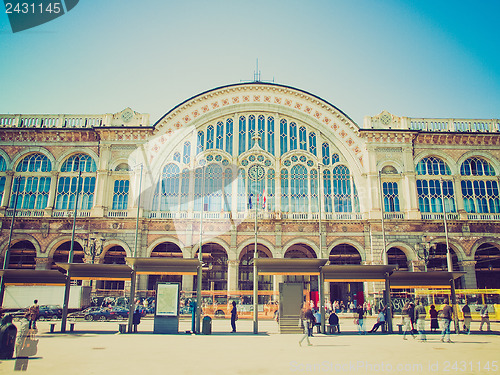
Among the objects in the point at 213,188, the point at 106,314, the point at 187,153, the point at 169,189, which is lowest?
the point at 106,314

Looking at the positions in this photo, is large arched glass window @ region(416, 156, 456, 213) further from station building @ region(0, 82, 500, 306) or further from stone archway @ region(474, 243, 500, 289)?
stone archway @ region(474, 243, 500, 289)

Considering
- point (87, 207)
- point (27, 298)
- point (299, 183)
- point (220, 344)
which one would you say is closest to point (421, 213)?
point (299, 183)

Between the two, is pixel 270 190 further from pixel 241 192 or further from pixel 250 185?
pixel 241 192

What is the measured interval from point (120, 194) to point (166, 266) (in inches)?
781

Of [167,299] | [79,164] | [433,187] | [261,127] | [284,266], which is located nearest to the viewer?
[167,299]

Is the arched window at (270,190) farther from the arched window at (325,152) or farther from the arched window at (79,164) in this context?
the arched window at (79,164)

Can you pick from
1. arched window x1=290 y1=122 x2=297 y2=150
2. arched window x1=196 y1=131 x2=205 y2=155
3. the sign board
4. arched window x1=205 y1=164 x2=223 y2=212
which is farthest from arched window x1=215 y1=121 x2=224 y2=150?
the sign board

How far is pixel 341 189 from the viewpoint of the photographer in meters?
43.3

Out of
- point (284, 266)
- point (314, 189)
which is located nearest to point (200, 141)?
point (314, 189)

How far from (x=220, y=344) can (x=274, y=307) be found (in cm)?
1836

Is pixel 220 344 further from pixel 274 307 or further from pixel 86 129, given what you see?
pixel 86 129

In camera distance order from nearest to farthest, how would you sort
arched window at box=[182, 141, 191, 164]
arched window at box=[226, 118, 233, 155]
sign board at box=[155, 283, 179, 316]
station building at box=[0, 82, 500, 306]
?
sign board at box=[155, 283, 179, 316] → station building at box=[0, 82, 500, 306] → arched window at box=[182, 141, 191, 164] → arched window at box=[226, 118, 233, 155]

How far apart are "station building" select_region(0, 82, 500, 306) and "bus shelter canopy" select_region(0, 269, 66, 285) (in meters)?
14.4

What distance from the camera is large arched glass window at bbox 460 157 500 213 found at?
42.4m
